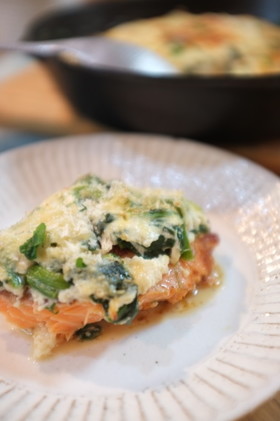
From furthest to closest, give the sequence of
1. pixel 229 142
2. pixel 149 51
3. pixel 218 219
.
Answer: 1. pixel 149 51
2. pixel 229 142
3. pixel 218 219

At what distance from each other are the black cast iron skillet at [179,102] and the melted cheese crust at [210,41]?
11.6 inches

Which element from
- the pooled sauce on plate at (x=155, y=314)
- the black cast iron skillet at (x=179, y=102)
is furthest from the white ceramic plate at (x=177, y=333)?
the black cast iron skillet at (x=179, y=102)

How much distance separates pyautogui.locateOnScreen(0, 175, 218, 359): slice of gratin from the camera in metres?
1.22

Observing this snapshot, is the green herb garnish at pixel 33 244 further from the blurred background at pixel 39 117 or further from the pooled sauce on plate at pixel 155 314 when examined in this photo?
the blurred background at pixel 39 117

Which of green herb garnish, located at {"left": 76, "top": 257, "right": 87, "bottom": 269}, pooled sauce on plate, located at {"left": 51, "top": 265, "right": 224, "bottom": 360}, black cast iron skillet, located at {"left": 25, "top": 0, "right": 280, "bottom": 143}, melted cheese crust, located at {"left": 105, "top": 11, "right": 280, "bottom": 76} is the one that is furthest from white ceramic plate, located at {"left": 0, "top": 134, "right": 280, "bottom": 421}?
melted cheese crust, located at {"left": 105, "top": 11, "right": 280, "bottom": 76}

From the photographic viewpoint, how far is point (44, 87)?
8.67 ft

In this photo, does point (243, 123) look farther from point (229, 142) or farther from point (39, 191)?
point (39, 191)

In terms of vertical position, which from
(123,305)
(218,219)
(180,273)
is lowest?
(218,219)

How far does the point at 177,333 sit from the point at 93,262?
32 centimetres

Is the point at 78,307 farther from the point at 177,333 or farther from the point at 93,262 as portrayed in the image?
the point at 177,333

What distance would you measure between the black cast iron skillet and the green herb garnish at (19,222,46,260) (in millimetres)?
855

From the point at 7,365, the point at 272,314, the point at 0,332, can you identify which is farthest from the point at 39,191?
the point at 272,314

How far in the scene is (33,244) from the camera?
1.26 metres

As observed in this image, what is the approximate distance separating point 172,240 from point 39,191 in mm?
681
